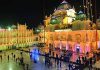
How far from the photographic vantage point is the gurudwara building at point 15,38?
50.9 m

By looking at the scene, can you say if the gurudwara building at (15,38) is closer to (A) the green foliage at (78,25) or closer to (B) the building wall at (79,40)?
(B) the building wall at (79,40)

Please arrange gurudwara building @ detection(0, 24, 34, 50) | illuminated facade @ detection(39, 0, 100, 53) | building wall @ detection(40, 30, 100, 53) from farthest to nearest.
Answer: gurudwara building @ detection(0, 24, 34, 50) → illuminated facade @ detection(39, 0, 100, 53) → building wall @ detection(40, 30, 100, 53)

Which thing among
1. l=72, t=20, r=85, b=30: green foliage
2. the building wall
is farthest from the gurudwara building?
l=72, t=20, r=85, b=30: green foliage

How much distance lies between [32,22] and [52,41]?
35422mm

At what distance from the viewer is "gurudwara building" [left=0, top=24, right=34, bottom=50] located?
5091 centimetres

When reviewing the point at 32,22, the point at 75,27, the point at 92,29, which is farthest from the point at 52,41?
the point at 32,22

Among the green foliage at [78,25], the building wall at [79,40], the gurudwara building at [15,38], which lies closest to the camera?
the building wall at [79,40]

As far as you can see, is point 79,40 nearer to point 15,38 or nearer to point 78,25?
point 78,25

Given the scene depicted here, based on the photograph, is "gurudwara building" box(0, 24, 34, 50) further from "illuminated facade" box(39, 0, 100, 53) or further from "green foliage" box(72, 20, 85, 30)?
"green foliage" box(72, 20, 85, 30)

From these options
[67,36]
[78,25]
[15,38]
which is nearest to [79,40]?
[78,25]

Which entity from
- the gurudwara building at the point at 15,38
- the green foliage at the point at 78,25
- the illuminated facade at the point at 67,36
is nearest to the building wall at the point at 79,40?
the illuminated facade at the point at 67,36

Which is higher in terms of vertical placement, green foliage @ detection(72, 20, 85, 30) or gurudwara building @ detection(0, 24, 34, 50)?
green foliage @ detection(72, 20, 85, 30)

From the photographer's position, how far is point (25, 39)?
6059 cm

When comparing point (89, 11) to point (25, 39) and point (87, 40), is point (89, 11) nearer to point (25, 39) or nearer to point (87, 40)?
point (87, 40)
